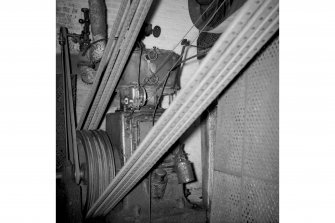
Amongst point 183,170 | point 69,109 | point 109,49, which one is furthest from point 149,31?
point 183,170

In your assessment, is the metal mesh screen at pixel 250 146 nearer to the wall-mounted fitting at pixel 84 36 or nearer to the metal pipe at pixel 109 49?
the metal pipe at pixel 109 49

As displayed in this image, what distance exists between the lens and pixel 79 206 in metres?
3.06

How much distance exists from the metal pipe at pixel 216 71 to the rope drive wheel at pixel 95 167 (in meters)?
1.21

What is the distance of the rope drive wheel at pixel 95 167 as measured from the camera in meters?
3.38

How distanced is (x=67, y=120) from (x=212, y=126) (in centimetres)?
239

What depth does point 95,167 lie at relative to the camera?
3.41 metres

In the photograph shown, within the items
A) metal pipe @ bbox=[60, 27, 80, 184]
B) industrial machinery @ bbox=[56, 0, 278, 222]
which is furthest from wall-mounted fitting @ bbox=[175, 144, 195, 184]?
metal pipe @ bbox=[60, 27, 80, 184]

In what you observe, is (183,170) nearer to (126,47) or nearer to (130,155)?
(130,155)

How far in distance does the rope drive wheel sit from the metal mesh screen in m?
1.67

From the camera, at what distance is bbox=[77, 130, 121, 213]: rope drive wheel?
3.38 metres

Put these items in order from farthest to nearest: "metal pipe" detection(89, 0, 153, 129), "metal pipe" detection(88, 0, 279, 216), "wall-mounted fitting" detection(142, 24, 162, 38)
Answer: "wall-mounted fitting" detection(142, 24, 162, 38) < "metal pipe" detection(89, 0, 153, 129) < "metal pipe" detection(88, 0, 279, 216)

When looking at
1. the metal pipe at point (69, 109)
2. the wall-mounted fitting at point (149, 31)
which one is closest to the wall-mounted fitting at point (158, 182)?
the metal pipe at point (69, 109)

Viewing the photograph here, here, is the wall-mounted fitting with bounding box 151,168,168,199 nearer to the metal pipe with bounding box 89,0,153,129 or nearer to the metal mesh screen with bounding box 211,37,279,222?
the metal mesh screen with bounding box 211,37,279,222

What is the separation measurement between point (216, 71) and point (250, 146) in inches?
33.9
